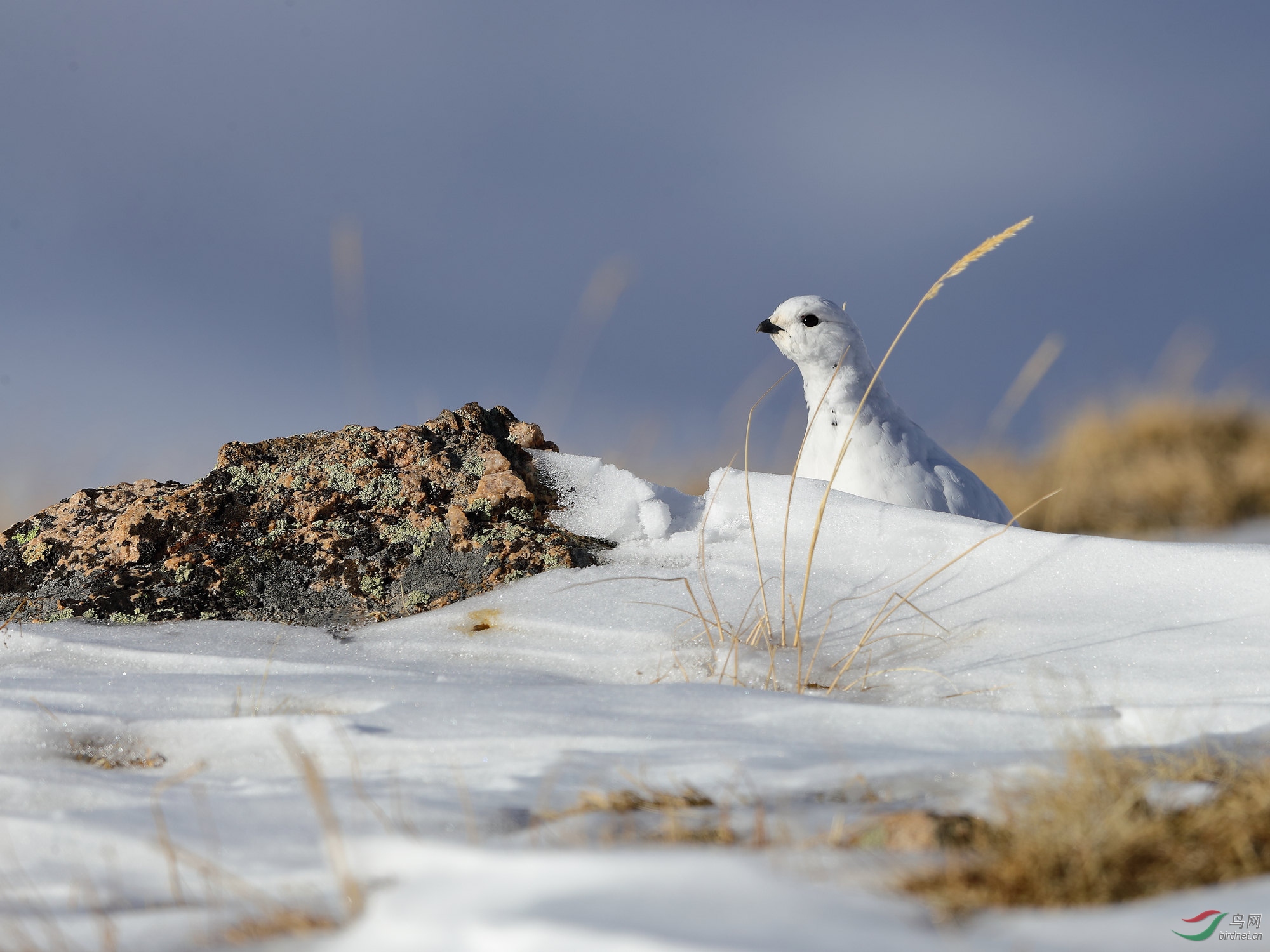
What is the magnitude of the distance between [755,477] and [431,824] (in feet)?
7.43

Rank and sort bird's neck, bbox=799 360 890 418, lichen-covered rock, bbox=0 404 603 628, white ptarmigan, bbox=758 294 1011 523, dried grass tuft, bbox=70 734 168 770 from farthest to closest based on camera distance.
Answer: bird's neck, bbox=799 360 890 418 → white ptarmigan, bbox=758 294 1011 523 → lichen-covered rock, bbox=0 404 603 628 → dried grass tuft, bbox=70 734 168 770

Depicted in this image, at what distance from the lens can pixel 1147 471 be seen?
7824 mm

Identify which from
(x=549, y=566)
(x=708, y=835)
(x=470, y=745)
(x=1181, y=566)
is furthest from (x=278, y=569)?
(x=1181, y=566)

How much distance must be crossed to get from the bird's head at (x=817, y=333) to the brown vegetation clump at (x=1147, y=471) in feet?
11.4

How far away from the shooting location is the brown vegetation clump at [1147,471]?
7.54 m

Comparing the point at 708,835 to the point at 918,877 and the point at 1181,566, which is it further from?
the point at 1181,566

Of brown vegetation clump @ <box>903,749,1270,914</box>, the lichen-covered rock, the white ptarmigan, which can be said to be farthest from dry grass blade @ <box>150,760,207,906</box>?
the white ptarmigan

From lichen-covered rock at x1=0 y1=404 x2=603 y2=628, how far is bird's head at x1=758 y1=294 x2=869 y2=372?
1816 millimetres

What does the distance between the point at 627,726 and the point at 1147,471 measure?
777cm

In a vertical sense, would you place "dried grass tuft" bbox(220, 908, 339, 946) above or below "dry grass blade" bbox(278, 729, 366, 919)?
below

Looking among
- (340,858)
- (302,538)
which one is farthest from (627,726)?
(302,538)

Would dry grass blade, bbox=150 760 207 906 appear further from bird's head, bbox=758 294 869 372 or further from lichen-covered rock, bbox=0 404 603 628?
bird's head, bbox=758 294 869 372

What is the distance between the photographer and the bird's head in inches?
172

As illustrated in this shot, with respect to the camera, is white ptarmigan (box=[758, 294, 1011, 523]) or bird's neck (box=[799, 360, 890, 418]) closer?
white ptarmigan (box=[758, 294, 1011, 523])
